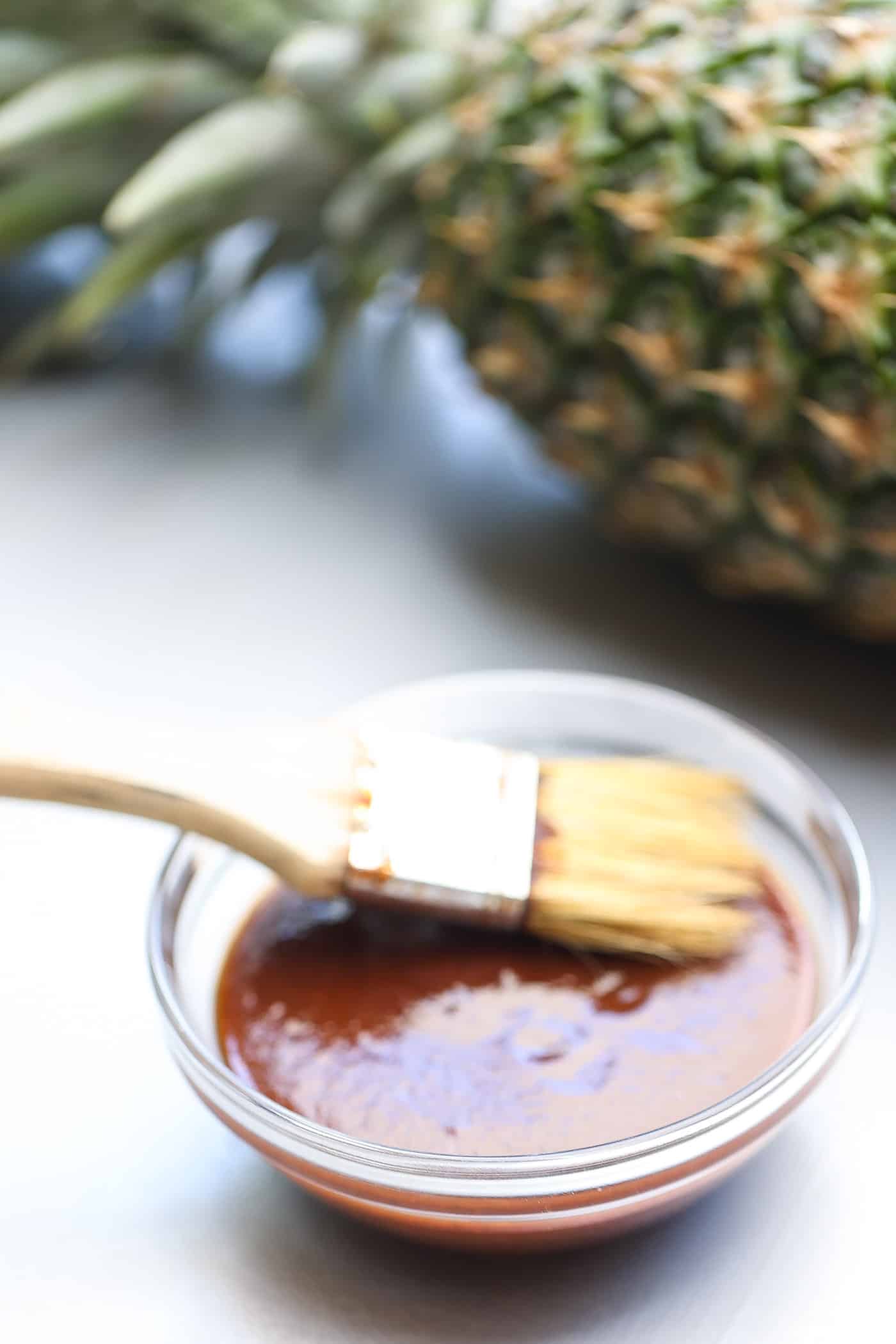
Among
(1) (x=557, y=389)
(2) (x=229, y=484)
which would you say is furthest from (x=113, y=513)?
(1) (x=557, y=389)

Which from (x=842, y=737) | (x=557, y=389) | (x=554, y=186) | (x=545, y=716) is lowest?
(x=842, y=737)

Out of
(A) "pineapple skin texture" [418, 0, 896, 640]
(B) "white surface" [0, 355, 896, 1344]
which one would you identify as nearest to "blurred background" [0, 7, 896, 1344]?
(B) "white surface" [0, 355, 896, 1344]

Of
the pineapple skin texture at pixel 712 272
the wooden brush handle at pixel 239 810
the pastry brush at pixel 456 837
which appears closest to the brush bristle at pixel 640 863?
the pastry brush at pixel 456 837

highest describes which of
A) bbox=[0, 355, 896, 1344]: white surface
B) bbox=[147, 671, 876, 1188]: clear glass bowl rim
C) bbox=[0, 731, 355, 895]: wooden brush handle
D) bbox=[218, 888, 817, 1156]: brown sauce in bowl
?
bbox=[0, 731, 355, 895]: wooden brush handle

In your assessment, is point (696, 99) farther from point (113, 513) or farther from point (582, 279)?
point (113, 513)

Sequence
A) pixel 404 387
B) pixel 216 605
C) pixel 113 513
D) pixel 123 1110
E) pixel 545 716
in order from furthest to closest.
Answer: pixel 404 387 < pixel 113 513 < pixel 216 605 < pixel 545 716 < pixel 123 1110

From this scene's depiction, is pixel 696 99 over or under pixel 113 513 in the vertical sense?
over

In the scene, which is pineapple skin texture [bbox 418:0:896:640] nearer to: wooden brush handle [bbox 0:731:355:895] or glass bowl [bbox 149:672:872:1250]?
glass bowl [bbox 149:672:872:1250]
